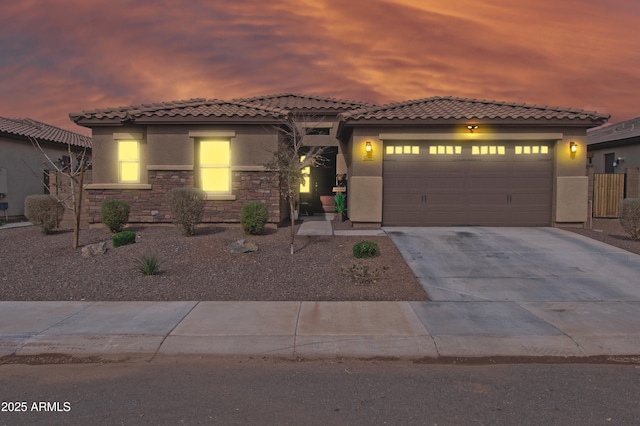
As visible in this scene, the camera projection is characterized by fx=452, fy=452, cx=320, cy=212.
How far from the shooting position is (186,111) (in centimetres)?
1494

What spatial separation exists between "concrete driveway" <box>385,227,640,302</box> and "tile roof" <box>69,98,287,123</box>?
5860 millimetres

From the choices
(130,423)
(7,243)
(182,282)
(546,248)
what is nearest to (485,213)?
(546,248)

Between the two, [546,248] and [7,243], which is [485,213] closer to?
[546,248]

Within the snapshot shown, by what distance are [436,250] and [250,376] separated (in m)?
7.29

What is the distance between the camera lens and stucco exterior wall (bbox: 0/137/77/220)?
20.2 m

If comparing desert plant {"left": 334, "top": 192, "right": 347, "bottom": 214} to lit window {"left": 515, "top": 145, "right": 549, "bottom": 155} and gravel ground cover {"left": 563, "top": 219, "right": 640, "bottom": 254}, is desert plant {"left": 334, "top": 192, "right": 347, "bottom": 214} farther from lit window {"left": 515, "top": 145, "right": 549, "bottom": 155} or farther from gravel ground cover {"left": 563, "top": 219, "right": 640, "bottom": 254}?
gravel ground cover {"left": 563, "top": 219, "right": 640, "bottom": 254}

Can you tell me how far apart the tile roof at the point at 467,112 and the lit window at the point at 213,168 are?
435cm

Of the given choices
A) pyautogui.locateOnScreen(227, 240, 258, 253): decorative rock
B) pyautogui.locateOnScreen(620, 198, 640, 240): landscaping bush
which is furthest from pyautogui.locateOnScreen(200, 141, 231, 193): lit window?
pyautogui.locateOnScreen(620, 198, 640, 240): landscaping bush

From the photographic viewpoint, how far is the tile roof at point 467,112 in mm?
13914

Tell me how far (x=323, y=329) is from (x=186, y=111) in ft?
35.9

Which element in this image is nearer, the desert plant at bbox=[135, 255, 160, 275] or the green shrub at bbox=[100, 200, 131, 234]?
the desert plant at bbox=[135, 255, 160, 275]

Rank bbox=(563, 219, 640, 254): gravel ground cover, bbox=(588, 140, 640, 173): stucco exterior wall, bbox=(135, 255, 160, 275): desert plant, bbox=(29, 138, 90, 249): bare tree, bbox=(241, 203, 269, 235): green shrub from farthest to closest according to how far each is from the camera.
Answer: bbox=(588, 140, 640, 173): stucco exterior wall, bbox=(241, 203, 269, 235): green shrub, bbox=(563, 219, 640, 254): gravel ground cover, bbox=(29, 138, 90, 249): bare tree, bbox=(135, 255, 160, 275): desert plant

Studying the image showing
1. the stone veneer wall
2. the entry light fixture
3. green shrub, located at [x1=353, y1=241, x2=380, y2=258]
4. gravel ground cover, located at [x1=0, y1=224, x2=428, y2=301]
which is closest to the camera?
gravel ground cover, located at [x1=0, y1=224, x2=428, y2=301]

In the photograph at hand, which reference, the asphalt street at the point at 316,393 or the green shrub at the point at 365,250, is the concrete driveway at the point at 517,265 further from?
the asphalt street at the point at 316,393
